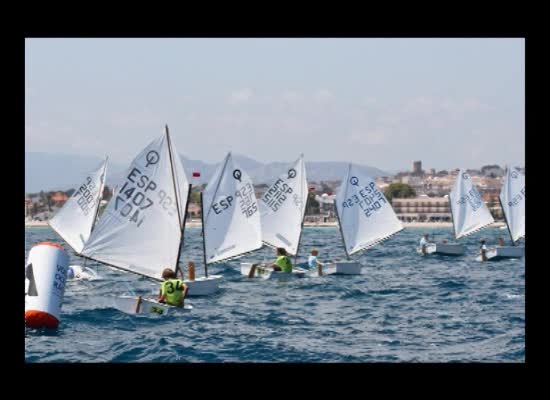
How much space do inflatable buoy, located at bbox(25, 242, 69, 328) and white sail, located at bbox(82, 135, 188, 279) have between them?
7491 millimetres

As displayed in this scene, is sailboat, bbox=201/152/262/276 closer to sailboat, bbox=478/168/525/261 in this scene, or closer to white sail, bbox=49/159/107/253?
white sail, bbox=49/159/107/253

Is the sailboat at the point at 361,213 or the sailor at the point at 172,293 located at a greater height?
the sailboat at the point at 361,213

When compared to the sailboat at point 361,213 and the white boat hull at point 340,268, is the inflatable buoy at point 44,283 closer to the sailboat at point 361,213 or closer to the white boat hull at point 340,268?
the white boat hull at point 340,268

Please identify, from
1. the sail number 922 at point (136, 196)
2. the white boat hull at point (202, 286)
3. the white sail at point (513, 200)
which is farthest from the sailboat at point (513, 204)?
the sail number 922 at point (136, 196)

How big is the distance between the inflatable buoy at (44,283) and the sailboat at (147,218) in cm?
740

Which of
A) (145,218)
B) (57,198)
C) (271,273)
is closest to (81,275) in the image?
(271,273)

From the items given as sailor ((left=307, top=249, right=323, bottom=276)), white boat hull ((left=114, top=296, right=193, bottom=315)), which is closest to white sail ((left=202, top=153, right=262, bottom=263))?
sailor ((left=307, top=249, right=323, bottom=276))

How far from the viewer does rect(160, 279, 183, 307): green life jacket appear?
81.7ft

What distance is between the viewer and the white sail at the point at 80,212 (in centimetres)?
4062

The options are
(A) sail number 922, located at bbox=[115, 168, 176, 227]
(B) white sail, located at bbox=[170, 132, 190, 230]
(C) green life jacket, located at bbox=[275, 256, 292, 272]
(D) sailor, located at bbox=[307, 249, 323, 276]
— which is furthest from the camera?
(D) sailor, located at bbox=[307, 249, 323, 276]
